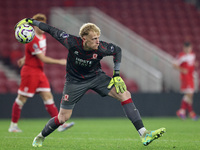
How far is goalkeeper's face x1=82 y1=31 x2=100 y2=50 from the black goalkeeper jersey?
4.7 inches

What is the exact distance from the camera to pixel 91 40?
540cm

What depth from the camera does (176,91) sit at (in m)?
13.9

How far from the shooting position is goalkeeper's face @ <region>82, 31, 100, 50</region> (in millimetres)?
5387

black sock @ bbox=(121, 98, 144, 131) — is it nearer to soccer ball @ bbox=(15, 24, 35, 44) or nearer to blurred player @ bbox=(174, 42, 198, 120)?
soccer ball @ bbox=(15, 24, 35, 44)

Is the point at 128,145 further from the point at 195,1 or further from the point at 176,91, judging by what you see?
the point at 195,1

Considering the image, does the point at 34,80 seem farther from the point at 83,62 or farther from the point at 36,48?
the point at 83,62

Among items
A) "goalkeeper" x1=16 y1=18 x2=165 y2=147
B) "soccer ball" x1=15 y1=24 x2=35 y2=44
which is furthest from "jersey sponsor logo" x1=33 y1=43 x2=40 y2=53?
"goalkeeper" x1=16 y1=18 x2=165 y2=147

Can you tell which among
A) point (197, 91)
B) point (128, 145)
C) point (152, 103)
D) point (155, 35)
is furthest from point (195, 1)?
point (128, 145)

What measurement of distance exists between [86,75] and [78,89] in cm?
24

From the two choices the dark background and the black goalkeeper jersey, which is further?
the dark background

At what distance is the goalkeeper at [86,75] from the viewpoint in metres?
5.46

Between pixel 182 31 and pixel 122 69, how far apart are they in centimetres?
451

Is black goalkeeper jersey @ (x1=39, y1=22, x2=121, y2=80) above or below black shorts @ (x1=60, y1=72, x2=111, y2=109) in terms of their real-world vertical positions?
above

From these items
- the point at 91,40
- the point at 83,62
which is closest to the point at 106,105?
the point at 83,62
